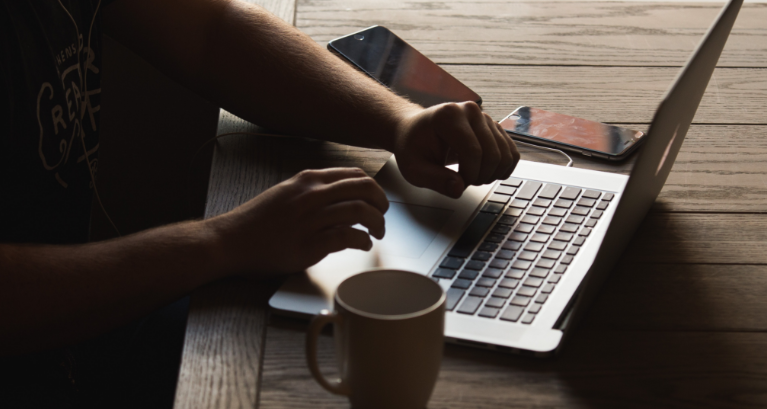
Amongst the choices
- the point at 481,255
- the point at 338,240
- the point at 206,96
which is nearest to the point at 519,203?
the point at 481,255

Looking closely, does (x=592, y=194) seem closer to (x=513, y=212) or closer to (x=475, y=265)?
(x=513, y=212)

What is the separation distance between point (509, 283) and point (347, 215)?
16 cm

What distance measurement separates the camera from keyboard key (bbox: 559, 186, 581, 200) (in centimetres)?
76

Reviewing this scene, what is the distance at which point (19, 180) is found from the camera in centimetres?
77

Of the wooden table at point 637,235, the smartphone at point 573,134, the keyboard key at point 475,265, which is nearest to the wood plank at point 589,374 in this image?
the wooden table at point 637,235

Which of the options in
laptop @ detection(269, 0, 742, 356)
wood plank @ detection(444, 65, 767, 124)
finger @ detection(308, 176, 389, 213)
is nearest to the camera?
laptop @ detection(269, 0, 742, 356)

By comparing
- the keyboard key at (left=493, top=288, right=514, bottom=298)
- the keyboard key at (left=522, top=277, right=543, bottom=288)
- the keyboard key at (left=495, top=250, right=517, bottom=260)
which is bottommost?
the keyboard key at (left=495, top=250, right=517, bottom=260)

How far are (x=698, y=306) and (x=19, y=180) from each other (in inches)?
28.7

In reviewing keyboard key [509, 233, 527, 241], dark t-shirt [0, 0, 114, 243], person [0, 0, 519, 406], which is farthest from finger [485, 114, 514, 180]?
dark t-shirt [0, 0, 114, 243]

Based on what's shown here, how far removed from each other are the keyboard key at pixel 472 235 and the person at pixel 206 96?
0.17 feet

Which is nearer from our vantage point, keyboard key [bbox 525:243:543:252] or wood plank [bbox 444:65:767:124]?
keyboard key [bbox 525:243:543:252]

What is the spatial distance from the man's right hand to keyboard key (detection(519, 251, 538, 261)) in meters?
0.14

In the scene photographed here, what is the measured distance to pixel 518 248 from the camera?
0.66 metres

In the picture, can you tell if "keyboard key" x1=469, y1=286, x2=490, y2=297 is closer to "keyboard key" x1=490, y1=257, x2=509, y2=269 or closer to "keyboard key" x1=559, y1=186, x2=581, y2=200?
"keyboard key" x1=490, y1=257, x2=509, y2=269
